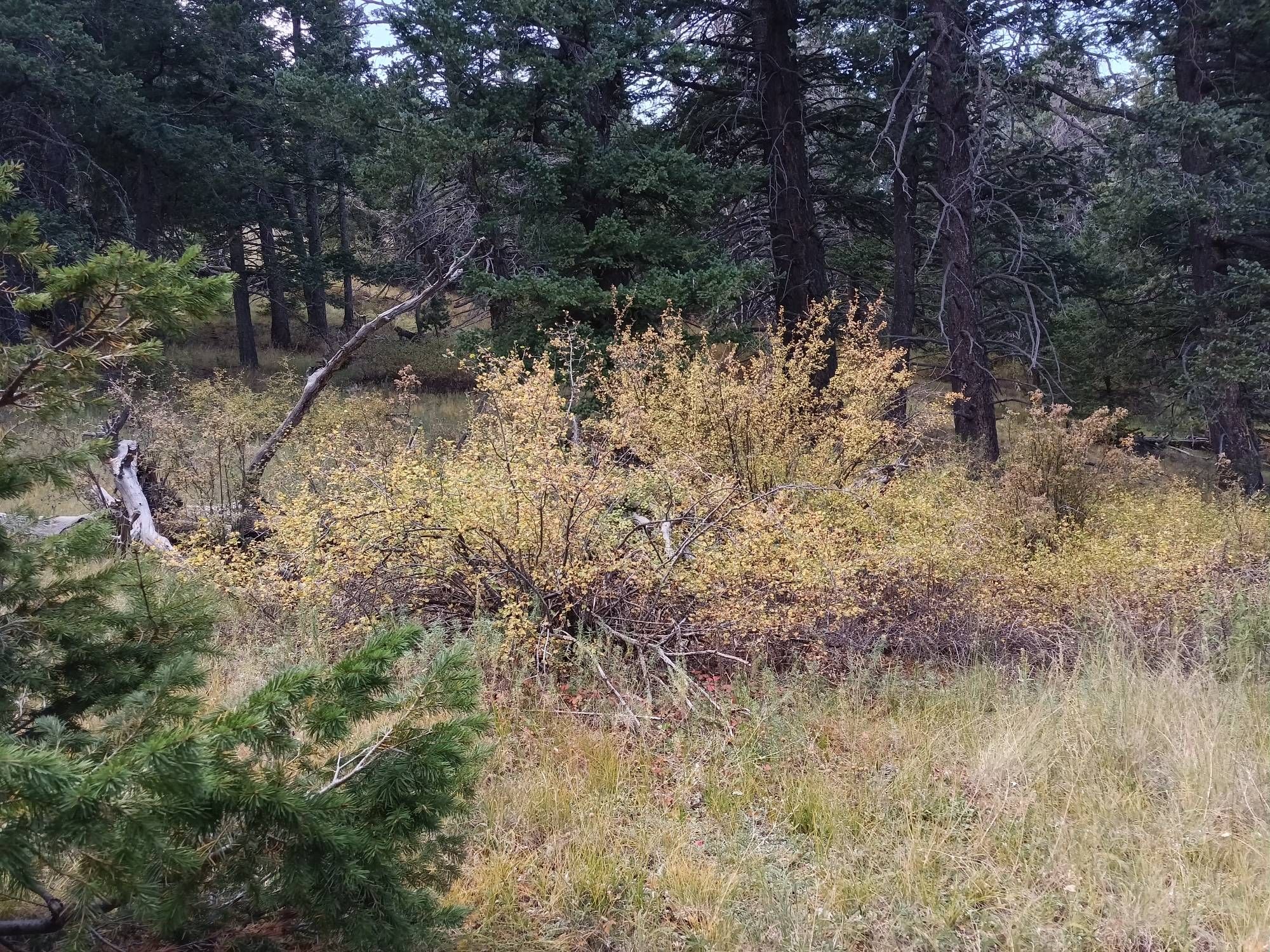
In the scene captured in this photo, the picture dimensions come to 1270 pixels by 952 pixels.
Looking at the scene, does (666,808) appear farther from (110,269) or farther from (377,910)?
(110,269)

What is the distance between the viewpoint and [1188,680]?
13.0 ft

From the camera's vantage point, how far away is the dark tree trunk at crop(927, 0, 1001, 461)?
10570 millimetres

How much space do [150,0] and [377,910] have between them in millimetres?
19888

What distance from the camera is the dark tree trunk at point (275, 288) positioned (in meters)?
17.8

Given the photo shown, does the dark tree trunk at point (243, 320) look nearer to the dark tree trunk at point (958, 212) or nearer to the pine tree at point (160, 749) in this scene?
the dark tree trunk at point (958, 212)

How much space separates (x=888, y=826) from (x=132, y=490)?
22.1ft

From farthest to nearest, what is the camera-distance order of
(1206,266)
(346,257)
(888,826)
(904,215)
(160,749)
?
(346,257), (904,215), (1206,266), (888,826), (160,749)

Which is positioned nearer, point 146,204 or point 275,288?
point 146,204

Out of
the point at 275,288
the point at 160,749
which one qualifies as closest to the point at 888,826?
the point at 160,749

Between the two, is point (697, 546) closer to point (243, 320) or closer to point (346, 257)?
point (346, 257)

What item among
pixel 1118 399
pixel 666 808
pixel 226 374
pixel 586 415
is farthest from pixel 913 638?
pixel 226 374

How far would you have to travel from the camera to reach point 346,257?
17.7 metres

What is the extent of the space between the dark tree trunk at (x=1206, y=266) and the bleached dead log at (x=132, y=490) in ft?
42.1

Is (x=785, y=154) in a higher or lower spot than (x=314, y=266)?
higher
